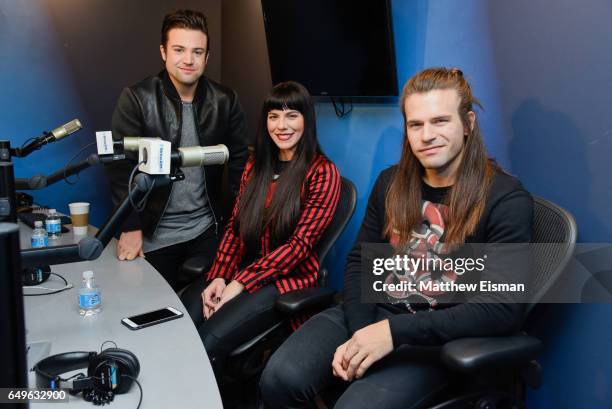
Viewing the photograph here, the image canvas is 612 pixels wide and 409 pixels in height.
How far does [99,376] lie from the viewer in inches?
38.7

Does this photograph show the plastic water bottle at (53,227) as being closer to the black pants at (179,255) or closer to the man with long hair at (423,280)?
the black pants at (179,255)

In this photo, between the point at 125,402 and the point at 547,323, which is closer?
the point at 125,402

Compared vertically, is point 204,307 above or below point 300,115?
below

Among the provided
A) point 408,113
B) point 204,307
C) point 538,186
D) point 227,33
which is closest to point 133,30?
point 227,33

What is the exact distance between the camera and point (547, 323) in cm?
166

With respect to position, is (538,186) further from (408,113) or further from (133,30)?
(133,30)

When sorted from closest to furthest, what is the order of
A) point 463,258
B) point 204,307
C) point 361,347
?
point 361,347 → point 463,258 → point 204,307

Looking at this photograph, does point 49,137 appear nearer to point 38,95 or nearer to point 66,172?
point 66,172

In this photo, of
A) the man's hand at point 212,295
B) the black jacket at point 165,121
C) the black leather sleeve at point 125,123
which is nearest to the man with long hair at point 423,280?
the man's hand at point 212,295

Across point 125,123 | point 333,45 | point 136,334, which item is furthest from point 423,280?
point 125,123

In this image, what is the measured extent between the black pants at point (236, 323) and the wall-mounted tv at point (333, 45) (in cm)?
105

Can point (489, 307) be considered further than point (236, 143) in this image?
No

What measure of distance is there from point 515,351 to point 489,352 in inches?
3.3

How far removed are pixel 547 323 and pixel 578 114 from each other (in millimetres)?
662
